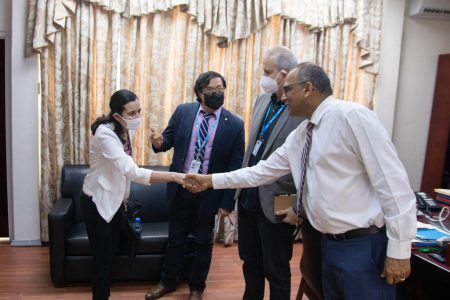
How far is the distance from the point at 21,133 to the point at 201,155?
1.87 m

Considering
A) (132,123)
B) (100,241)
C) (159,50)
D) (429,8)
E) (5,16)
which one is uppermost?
(429,8)

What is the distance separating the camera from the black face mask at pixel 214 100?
2.53 m

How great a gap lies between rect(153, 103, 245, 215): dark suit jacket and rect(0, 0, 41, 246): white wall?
4.99 feet

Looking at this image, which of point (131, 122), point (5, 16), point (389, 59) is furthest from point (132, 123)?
point (389, 59)

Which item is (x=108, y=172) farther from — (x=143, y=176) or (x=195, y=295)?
(x=195, y=295)

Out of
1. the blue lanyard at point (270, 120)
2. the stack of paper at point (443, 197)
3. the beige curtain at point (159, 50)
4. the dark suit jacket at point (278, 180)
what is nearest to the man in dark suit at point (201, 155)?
the blue lanyard at point (270, 120)

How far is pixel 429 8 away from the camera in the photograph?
3.97m

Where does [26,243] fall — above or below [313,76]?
below

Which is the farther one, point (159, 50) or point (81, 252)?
point (159, 50)

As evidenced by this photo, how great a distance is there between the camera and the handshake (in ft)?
7.42

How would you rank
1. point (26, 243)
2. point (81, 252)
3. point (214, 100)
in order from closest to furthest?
point (214, 100)
point (81, 252)
point (26, 243)

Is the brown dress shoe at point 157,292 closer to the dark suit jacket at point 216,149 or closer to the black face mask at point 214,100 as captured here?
the dark suit jacket at point 216,149

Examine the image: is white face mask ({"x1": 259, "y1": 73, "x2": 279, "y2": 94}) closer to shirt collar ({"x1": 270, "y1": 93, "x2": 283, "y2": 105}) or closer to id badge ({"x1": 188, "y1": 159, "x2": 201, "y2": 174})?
shirt collar ({"x1": 270, "y1": 93, "x2": 283, "y2": 105})

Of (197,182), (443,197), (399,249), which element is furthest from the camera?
(443,197)
